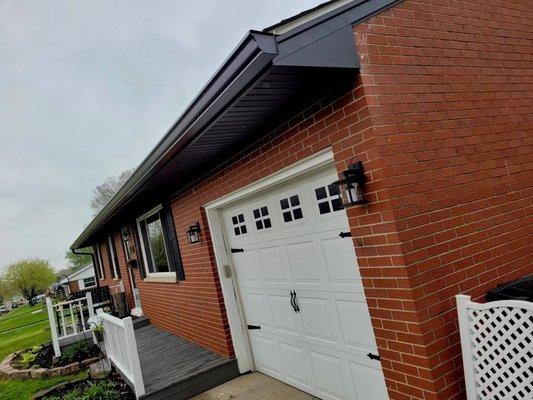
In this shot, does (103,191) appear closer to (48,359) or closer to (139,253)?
(139,253)

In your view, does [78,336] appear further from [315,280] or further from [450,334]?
[450,334]

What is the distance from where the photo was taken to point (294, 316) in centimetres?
398

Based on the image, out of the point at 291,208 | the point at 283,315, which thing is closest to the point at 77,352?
the point at 283,315

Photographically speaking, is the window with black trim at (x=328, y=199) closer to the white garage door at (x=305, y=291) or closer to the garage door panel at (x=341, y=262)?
the white garage door at (x=305, y=291)

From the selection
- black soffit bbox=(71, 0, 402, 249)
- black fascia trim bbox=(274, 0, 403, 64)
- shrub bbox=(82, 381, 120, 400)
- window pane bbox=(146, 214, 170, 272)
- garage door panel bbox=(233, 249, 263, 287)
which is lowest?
shrub bbox=(82, 381, 120, 400)

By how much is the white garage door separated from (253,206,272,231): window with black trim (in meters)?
0.01

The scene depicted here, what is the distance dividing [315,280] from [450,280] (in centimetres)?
133

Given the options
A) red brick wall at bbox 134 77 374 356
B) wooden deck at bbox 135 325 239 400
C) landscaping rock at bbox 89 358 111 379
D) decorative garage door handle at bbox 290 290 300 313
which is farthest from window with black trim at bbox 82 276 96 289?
decorative garage door handle at bbox 290 290 300 313

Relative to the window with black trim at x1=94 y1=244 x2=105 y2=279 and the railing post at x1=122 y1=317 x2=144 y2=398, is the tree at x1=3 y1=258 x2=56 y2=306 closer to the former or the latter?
the window with black trim at x1=94 y1=244 x2=105 y2=279

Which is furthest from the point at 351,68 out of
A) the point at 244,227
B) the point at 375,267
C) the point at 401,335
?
the point at 244,227

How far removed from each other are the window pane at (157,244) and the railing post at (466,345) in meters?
5.95

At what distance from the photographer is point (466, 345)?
2332 mm

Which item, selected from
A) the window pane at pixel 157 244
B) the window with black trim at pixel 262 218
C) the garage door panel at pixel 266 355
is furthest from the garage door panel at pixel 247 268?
the window pane at pixel 157 244

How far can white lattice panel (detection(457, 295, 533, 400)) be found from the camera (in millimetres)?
2059
